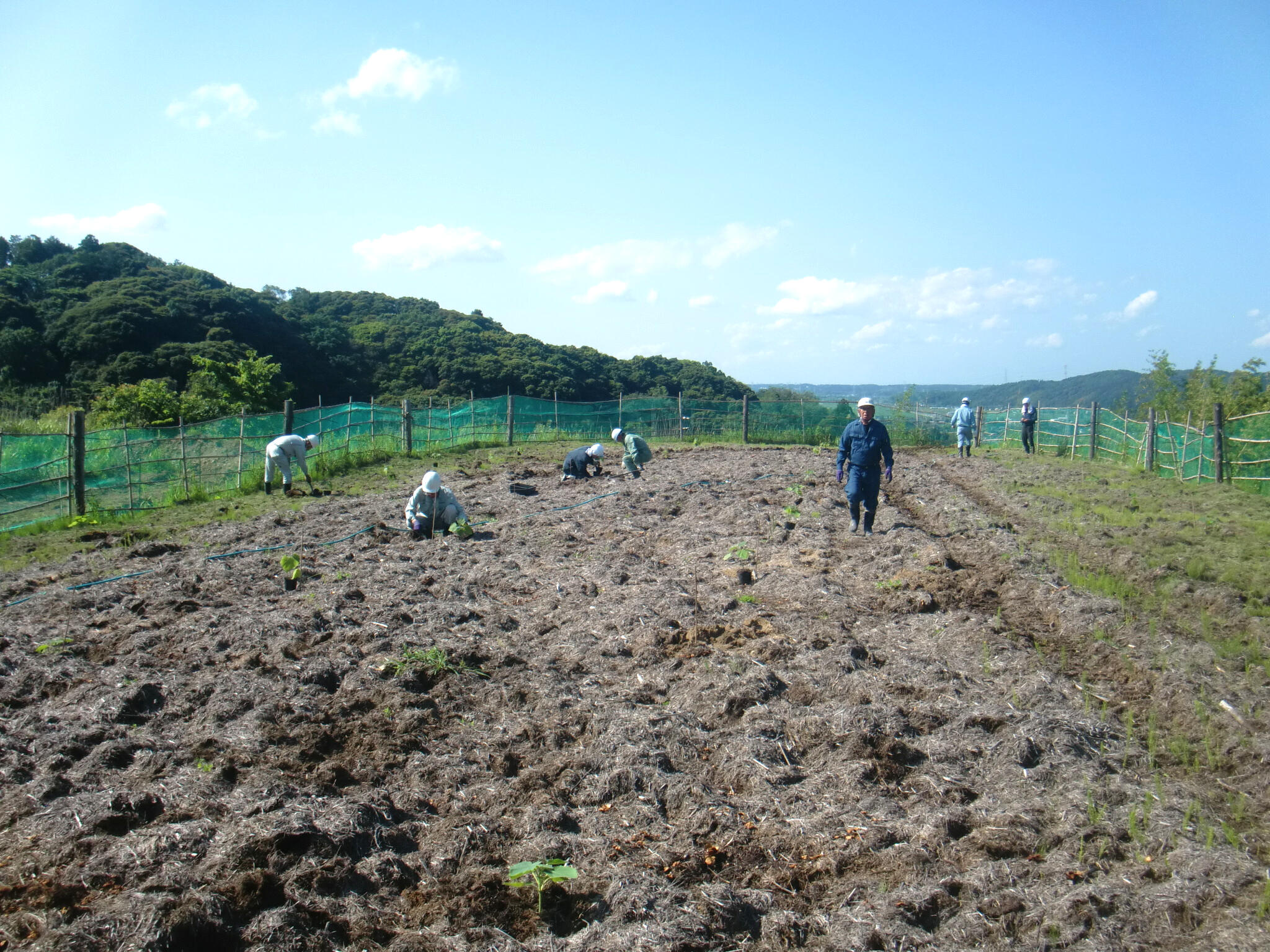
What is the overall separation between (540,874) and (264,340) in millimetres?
45273

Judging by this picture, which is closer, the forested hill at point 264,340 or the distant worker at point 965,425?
the distant worker at point 965,425

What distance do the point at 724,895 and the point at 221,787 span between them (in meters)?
2.60

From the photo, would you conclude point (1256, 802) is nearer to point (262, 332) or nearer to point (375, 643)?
point (375, 643)

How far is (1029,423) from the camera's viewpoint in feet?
76.9

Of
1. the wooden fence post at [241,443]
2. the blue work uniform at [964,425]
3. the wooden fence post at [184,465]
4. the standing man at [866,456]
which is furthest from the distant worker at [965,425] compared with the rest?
the wooden fence post at [184,465]

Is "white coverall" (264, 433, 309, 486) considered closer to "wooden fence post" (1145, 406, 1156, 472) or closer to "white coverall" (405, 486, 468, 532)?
"white coverall" (405, 486, 468, 532)

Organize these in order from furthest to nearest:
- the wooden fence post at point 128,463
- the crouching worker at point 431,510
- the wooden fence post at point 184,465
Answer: the wooden fence post at point 184,465 → the wooden fence post at point 128,463 → the crouching worker at point 431,510

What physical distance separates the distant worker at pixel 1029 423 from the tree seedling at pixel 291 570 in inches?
813

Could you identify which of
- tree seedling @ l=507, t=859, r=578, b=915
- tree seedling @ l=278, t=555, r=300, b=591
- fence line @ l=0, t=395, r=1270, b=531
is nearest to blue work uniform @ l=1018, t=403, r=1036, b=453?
fence line @ l=0, t=395, r=1270, b=531

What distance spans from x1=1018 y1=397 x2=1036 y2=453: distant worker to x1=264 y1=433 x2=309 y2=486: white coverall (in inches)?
743

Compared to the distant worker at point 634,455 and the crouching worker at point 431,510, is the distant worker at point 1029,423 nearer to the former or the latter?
the distant worker at point 634,455

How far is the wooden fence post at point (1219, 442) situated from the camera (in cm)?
1555

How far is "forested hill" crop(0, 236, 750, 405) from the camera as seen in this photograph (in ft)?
116

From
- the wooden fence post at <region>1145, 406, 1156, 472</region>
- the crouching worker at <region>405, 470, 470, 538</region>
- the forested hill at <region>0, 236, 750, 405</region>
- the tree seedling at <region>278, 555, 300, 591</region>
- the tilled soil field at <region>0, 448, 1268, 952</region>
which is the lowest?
the tilled soil field at <region>0, 448, 1268, 952</region>
